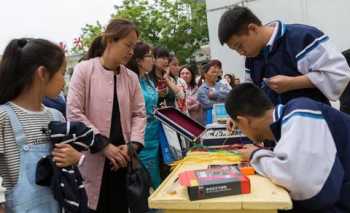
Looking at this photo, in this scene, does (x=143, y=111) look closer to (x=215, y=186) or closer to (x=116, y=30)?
(x=116, y=30)

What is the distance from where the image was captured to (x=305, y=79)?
7.39 ft

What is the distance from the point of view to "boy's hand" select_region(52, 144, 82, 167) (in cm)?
180

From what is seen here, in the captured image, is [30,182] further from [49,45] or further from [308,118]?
[308,118]

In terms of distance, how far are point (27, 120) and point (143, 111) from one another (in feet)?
3.24

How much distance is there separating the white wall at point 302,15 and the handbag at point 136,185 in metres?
4.15

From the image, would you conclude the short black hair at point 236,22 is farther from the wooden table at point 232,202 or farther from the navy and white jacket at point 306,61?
the wooden table at point 232,202

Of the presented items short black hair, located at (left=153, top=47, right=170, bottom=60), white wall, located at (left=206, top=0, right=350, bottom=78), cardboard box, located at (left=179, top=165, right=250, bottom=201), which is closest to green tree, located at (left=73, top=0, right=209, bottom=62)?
white wall, located at (left=206, top=0, right=350, bottom=78)

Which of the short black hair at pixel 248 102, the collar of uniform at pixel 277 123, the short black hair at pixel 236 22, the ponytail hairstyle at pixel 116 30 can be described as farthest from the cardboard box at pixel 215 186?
the ponytail hairstyle at pixel 116 30

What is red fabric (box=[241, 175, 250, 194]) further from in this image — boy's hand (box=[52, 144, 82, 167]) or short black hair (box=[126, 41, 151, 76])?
short black hair (box=[126, 41, 151, 76])

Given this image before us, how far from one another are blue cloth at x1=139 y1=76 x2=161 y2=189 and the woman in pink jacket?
74 centimetres

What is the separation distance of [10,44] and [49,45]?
6.1 inches

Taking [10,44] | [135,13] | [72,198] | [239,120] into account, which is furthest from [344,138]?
[135,13]

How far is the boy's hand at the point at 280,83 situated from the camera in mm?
2244

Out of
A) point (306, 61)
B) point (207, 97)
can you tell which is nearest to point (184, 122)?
point (306, 61)
